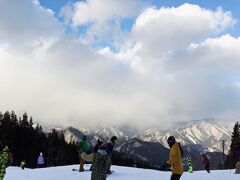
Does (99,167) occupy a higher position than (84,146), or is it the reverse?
(84,146)

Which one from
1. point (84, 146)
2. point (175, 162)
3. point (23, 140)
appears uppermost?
point (23, 140)

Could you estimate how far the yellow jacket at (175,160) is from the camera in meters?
15.8

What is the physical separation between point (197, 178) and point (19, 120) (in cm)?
8623

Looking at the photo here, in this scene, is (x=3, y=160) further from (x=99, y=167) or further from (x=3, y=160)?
(x=99, y=167)

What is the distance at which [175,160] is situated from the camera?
15.8 m

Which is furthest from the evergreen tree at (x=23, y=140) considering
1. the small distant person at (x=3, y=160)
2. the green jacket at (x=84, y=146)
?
the small distant person at (x=3, y=160)

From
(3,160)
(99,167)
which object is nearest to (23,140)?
(99,167)

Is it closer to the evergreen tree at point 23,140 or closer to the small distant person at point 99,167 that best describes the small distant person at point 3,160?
the small distant person at point 99,167

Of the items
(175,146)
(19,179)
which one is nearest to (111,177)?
(19,179)

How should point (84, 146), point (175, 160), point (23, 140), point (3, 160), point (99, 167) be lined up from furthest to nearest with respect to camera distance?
point (23, 140) → point (84, 146) → point (99, 167) → point (175, 160) → point (3, 160)

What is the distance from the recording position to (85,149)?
28.1 metres

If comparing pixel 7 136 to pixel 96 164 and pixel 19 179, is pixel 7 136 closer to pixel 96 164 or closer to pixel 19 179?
pixel 19 179

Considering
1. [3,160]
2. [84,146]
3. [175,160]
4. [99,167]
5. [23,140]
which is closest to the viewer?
[3,160]

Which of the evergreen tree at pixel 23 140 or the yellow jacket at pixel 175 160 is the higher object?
the evergreen tree at pixel 23 140
